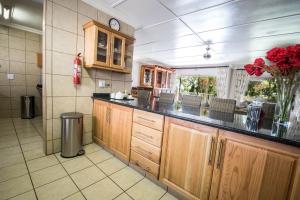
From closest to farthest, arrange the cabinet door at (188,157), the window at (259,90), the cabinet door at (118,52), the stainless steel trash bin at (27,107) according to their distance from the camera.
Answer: the cabinet door at (188,157)
the cabinet door at (118,52)
the stainless steel trash bin at (27,107)
the window at (259,90)

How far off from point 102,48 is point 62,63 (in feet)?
2.06

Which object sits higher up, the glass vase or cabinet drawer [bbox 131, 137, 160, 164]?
the glass vase

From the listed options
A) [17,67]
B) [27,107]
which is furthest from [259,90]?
[17,67]

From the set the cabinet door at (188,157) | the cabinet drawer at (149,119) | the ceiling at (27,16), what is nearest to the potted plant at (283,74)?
the cabinet door at (188,157)

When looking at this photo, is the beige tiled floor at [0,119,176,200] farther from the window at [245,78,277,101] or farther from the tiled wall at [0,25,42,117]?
the window at [245,78,277,101]

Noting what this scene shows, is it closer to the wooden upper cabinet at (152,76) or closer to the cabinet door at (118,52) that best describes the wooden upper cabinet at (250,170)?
the cabinet door at (118,52)

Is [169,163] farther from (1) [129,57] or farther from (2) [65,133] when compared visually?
(1) [129,57]

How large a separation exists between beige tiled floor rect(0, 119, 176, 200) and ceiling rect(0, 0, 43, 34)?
7.77 ft

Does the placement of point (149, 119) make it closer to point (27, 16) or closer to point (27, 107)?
point (27, 16)

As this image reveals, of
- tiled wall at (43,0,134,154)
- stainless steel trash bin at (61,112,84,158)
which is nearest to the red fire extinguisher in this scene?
tiled wall at (43,0,134,154)

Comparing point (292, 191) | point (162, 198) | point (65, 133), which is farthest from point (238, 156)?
point (65, 133)

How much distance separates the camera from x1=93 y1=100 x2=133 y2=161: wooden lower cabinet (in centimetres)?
179

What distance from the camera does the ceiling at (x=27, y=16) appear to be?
2.32m

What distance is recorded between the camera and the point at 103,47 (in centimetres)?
215
